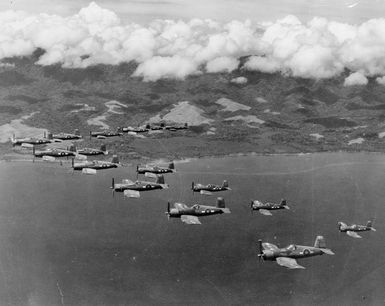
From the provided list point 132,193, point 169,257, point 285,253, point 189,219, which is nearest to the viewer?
point 285,253

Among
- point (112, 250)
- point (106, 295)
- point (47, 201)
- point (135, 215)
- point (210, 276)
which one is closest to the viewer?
point (106, 295)

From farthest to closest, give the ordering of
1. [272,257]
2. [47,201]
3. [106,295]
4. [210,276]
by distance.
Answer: [47,201]
[210,276]
[106,295]
[272,257]

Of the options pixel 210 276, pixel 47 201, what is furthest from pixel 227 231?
pixel 47 201

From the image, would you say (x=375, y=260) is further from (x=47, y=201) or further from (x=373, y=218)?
(x=47, y=201)

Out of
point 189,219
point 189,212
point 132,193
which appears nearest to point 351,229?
point 189,212

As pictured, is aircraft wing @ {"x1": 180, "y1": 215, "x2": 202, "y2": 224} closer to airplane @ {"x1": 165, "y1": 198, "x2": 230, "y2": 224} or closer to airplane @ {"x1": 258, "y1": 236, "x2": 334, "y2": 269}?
airplane @ {"x1": 165, "y1": 198, "x2": 230, "y2": 224}

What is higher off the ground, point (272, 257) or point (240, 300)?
point (272, 257)

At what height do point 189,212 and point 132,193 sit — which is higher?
point 132,193

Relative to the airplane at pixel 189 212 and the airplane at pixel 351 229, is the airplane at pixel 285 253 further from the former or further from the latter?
the airplane at pixel 351 229

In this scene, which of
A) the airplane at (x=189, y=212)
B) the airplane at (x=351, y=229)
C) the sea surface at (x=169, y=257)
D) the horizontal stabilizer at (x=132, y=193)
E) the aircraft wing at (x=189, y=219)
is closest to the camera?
the aircraft wing at (x=189, y=219)

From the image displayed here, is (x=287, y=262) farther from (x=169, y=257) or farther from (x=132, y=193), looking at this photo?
(x=132, y=193)

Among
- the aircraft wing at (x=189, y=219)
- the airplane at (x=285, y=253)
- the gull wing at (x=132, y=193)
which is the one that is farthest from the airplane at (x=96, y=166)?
the airplane at (x=285, y=253)
